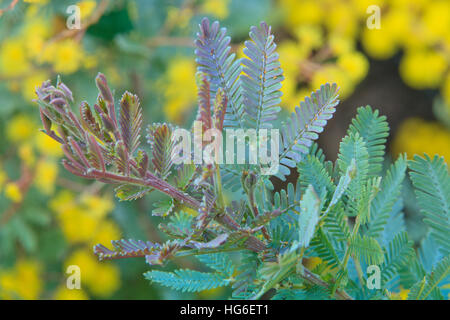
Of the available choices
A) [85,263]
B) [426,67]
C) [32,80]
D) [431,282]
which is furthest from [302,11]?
[431,282]

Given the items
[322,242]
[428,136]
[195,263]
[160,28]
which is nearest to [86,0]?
[160,28]

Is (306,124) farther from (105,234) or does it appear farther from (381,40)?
(381,40)

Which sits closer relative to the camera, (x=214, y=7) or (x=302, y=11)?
(x=214, y=7)

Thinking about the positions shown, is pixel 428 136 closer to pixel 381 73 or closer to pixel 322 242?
pixel 381 73

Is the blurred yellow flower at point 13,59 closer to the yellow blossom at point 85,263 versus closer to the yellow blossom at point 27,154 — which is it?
the yellow blossom at point 27,154

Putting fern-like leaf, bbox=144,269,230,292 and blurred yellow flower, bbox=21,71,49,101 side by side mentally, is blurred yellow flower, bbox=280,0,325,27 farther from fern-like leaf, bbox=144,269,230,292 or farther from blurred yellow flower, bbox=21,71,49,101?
fern-like leaf, bbox=144,269,230,292

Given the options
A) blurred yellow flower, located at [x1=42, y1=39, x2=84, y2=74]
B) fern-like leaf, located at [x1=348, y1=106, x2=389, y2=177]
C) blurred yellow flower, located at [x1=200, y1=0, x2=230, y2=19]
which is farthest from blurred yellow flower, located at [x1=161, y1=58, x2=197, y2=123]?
fern-like leaf, located at [x1=348, y1=106, x2=389, y2=177]
